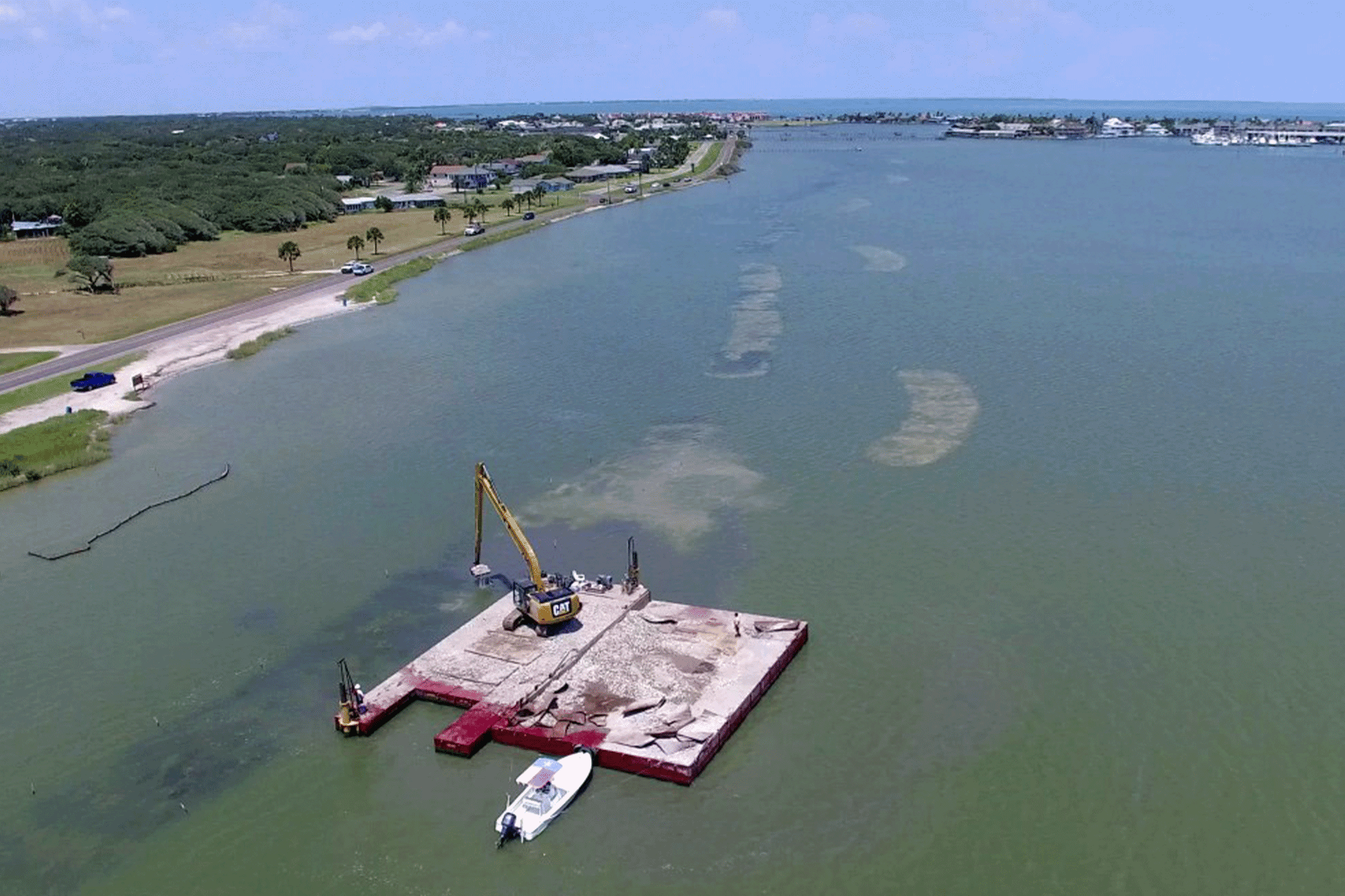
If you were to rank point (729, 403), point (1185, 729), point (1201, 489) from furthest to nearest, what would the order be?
point (729, 403) < point (1201, 489) < point (1185, 729)

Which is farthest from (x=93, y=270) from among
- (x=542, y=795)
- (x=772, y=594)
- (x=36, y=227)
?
(x=542, y=795)

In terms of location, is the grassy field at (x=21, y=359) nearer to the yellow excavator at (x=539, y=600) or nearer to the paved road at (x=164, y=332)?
the paved road at (x=164, y=332)

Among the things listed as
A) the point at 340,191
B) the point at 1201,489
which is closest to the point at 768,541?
the point at 1201,489

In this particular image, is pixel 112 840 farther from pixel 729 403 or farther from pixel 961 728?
pixel 729 403

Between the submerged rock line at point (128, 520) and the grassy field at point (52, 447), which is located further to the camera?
the grassy field at point (52, 447)

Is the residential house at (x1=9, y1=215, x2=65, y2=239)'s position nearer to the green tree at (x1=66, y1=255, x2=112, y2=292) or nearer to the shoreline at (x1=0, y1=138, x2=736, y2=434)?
the green tree at (x1=66, y1=255, x2=112, y2=292)

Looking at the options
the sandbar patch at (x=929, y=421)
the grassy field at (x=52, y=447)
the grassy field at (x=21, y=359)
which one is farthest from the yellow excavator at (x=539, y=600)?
the grassy field at (x=21, y=359)

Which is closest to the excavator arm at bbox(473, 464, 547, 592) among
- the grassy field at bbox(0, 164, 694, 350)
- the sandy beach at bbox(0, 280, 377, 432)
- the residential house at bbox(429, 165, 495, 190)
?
the sandy beach at bbox(0, 280, 377, 432)
